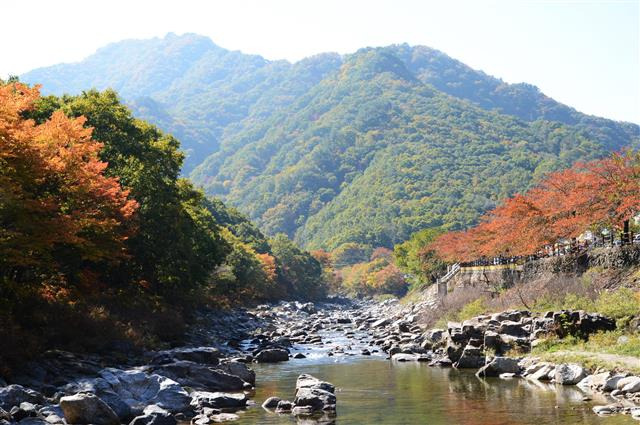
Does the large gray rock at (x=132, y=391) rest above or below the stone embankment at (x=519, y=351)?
above

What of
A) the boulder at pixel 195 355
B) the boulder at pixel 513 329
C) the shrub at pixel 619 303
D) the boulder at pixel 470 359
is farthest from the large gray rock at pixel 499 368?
the boulder at pixel 195 355

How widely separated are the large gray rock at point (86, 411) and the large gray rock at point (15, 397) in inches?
50.7

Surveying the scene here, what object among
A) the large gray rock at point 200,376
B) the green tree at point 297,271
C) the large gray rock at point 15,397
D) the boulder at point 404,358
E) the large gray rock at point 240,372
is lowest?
A: the green tree at point 297,271

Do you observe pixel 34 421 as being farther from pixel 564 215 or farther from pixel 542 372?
pixel 564 215

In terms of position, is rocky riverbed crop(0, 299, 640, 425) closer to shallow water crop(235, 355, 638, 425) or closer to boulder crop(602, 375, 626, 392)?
boulder crop(602, 375, 626, 392)

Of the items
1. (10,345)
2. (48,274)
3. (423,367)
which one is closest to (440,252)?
(423,367)

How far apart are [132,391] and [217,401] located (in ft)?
9.54

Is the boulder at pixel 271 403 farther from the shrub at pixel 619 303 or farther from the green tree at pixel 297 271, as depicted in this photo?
the green tree at pixel 297 271

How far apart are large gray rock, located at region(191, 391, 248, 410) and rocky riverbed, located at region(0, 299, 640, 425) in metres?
0.04

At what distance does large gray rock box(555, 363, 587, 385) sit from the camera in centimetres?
2600

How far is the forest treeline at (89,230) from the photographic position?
2711 centimetres

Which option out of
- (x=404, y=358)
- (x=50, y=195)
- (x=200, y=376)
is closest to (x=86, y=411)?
(x=200, y=376)

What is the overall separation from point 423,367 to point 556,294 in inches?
423

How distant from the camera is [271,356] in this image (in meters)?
37.8
